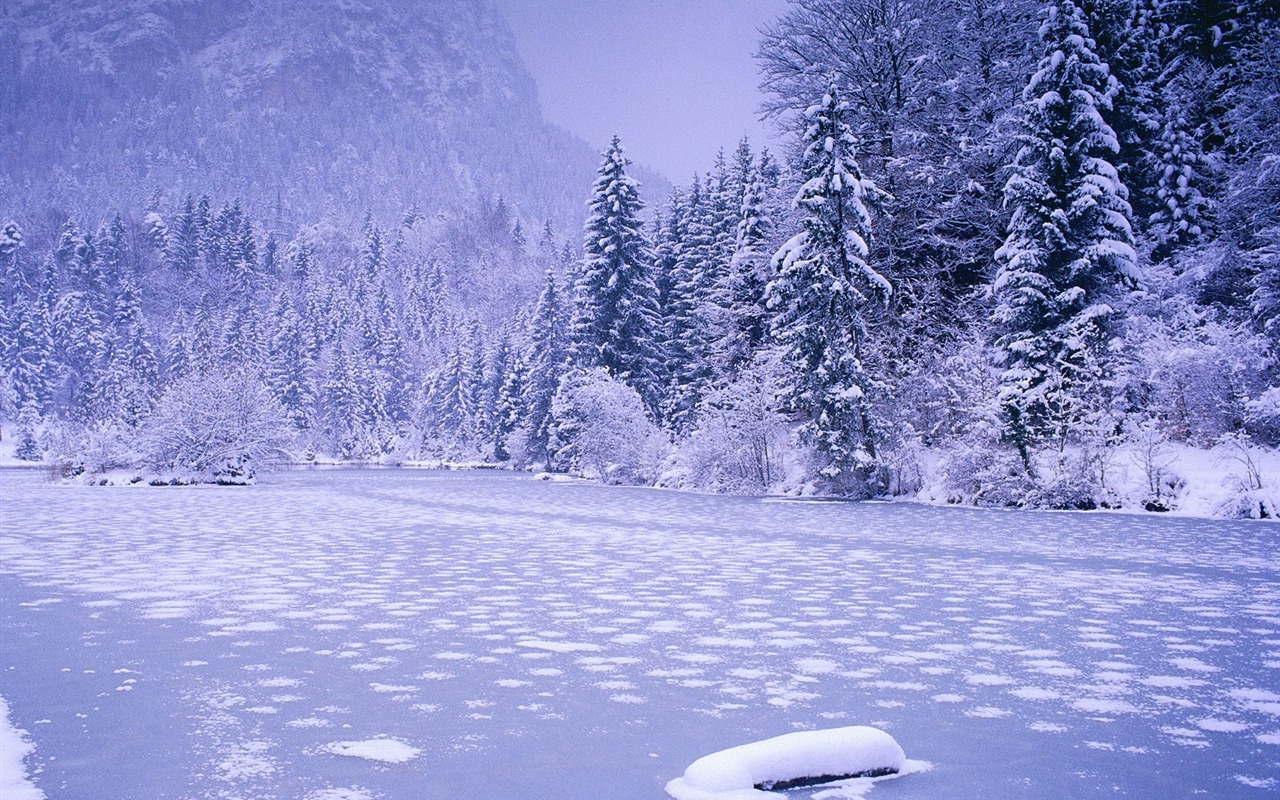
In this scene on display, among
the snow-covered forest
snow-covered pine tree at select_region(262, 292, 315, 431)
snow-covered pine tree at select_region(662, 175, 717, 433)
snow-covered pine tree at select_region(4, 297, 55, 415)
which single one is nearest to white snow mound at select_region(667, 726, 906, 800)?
the snow-covered forest

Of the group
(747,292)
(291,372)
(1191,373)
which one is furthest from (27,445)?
(1191,373)

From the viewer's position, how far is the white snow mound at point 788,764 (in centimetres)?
327

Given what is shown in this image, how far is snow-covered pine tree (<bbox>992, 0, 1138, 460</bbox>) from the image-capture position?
2094cm

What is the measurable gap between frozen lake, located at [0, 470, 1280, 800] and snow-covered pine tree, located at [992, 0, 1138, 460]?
859cm

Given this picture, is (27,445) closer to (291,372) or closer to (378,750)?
(291,372)

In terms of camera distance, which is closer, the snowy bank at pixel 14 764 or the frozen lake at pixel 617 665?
the snowy bank at pixel 14 764

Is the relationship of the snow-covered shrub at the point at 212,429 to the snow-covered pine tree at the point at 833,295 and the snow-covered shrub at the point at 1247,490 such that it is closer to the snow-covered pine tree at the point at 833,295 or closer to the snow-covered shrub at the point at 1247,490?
the snow-covered pine tree at the point at 833,295

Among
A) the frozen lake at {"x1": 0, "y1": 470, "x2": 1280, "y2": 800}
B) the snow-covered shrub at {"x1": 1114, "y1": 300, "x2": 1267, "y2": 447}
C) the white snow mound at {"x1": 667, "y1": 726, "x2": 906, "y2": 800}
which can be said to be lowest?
the frozen lake at {"x1": 0, "y1": 470, "x2": 1280, "y2": 800}

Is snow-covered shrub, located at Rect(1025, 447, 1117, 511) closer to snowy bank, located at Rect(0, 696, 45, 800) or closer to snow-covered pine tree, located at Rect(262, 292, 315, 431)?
snowy bank, located at Rect(0, 696, 45, 800)

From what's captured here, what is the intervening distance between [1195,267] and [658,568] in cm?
1990

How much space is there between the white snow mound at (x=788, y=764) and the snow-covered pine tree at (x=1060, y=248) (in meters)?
18.7

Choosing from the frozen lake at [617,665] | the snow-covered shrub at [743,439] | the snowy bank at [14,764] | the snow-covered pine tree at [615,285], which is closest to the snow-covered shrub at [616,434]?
the snow-covered shrub at [743,439]

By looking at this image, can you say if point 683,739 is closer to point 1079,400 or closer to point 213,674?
point 213,674

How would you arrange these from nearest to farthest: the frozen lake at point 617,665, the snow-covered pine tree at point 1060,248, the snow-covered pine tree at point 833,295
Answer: the frozen lake at point 617,665
the snow-covered pine tree at point 1060,248
the snow-covered pine tree at point 833,295
